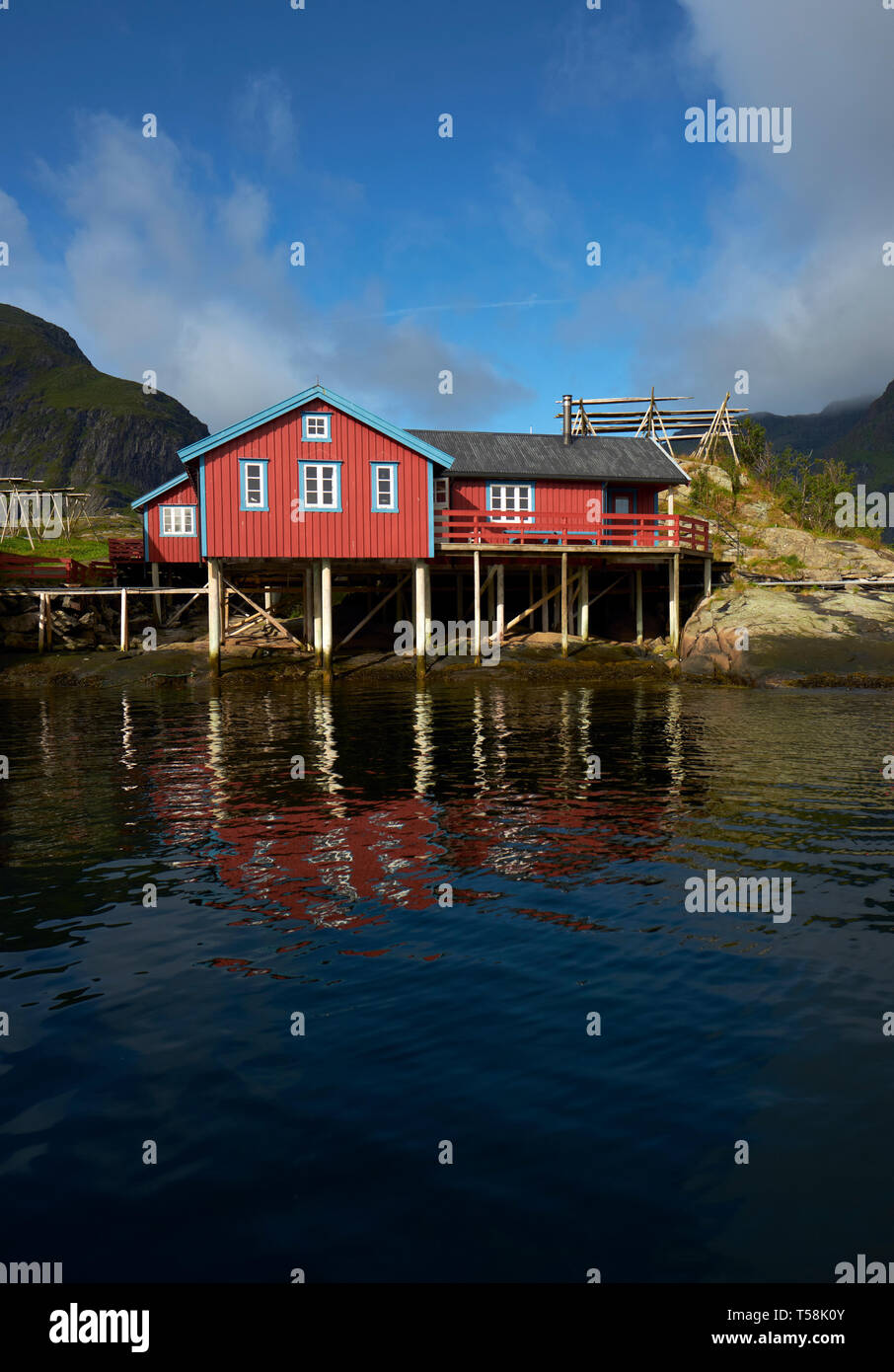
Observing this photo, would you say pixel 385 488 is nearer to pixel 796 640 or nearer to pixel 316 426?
pixel 316 426

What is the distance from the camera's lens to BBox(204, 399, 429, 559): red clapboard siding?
3084cm

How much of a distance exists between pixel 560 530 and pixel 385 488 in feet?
23.0

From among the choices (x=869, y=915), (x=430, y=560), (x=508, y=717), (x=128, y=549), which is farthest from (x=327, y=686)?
(x=869, y=915)

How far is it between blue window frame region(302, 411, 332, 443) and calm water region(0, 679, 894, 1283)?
2040 cm

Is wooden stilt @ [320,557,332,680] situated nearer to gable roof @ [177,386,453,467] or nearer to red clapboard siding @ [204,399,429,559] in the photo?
red clapboard siding @ [204,399,429,559]

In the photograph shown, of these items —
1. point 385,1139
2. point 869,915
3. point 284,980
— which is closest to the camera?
point 385,1139

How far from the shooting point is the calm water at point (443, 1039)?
432 centimetres

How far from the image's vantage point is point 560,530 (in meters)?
34.8

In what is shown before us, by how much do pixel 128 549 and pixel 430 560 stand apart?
599 inches

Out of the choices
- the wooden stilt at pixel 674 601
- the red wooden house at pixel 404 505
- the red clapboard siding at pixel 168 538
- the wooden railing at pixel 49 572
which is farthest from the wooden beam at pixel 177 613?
the wooden stilt at pixel 674 601

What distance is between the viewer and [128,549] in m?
41.5

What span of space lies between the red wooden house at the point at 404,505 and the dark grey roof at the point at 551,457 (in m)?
0.08
